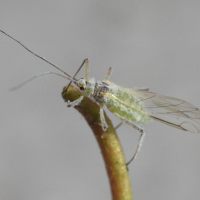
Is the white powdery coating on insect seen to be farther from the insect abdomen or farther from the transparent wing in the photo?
the transparent wing

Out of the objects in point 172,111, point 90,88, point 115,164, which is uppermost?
point 90,88

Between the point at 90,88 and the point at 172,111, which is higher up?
the point at 90,88

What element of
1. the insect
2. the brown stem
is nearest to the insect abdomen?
the insect

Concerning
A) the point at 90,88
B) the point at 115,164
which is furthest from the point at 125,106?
the point at 115,164

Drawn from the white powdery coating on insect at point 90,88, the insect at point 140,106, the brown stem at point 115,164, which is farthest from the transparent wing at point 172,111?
the brown stem at point 115,164

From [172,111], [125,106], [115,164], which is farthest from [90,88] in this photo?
[115,164]

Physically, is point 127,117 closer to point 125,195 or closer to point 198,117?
point 198,117

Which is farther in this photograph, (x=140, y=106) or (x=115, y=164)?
(x=140, y=106)

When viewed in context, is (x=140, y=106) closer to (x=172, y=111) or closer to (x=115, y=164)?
(x=172, y=111)
